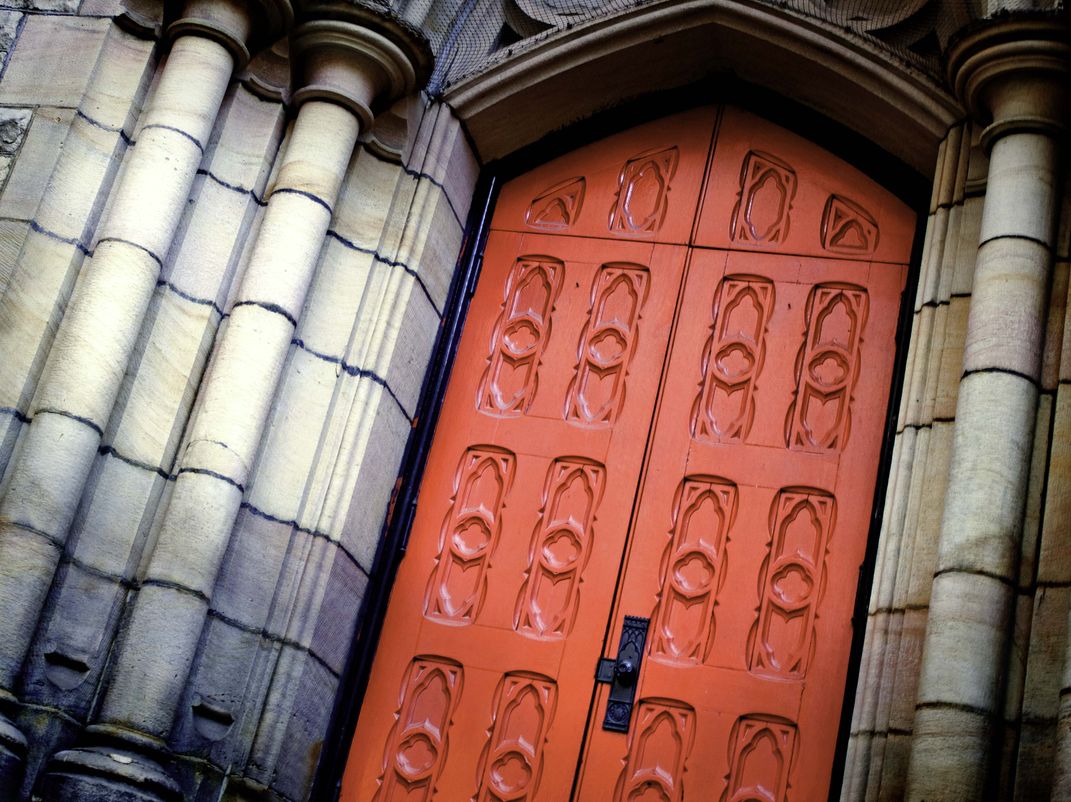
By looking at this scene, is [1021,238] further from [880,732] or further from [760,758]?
[760,758]

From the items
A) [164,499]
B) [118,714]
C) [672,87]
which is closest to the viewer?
[118,714]

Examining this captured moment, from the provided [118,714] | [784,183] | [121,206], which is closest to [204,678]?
[118,714]

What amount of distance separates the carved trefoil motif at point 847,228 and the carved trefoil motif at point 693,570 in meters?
0.99

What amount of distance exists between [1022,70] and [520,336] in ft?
6.40

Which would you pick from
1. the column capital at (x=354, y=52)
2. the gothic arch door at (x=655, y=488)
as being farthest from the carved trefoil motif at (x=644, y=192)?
the column capital at (x=354, y=52)

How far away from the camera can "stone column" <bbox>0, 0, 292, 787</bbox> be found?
4742 millimetres

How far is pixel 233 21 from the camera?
561cm

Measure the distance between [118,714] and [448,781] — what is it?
110 centimetres

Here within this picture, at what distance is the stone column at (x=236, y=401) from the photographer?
185 inches

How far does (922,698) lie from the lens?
4.39 m

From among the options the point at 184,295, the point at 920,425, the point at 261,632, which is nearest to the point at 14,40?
the point at 184,295

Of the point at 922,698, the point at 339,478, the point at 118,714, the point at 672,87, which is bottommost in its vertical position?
the point at 118,714

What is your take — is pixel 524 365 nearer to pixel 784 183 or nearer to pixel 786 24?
pixel 784 183

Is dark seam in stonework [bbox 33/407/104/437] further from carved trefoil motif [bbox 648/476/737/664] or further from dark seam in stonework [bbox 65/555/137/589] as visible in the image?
carved trefoil motif [bbox 648/476/737/664]
